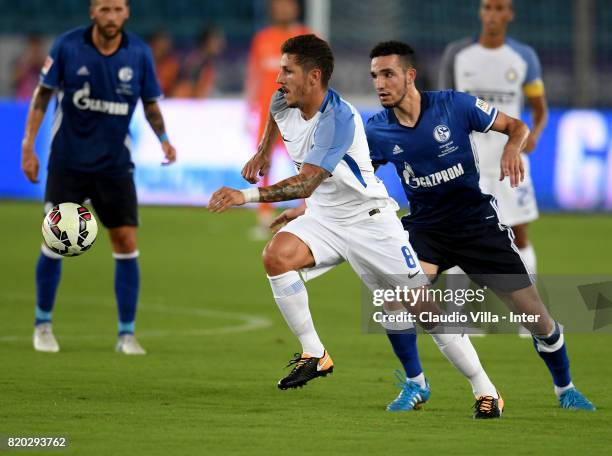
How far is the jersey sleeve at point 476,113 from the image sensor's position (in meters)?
7.47

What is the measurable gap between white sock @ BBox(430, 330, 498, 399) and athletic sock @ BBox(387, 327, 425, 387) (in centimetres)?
34

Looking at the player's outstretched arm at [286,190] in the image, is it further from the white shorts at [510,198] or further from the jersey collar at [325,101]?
the white shorts at [510,198]

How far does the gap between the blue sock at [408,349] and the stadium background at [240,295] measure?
0.24 metres

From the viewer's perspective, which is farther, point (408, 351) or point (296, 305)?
point (408, 351)

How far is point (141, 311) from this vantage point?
11.7m

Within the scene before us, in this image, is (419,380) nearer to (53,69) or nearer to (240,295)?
(53,69)

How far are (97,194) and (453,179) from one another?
2.88 meters

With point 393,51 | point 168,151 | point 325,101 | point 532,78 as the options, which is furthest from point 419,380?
point 532,78

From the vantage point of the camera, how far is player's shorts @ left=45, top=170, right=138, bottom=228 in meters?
9.40

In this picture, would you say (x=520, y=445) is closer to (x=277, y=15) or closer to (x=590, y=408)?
(x=590, y=408)

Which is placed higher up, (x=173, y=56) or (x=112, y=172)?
(x=173, y=56)

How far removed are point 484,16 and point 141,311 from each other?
378cm

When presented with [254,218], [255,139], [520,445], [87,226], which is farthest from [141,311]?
[254,218]

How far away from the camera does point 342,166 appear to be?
7.43 meters
